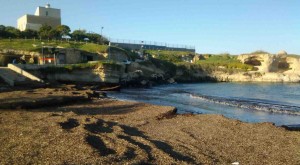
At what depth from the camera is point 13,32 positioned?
73.5 metres

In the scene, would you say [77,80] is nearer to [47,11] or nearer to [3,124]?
[3,124]

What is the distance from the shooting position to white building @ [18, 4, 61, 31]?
85.8m

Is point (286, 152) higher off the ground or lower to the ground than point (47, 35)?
lower

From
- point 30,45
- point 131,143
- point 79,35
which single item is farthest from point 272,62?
point 131,143

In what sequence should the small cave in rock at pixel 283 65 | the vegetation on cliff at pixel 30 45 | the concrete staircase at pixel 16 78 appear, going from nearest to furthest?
the concrete staircase at pixel 16 78 → the vegetation on cliff at pixel 30 45 → the small cave in rock at pixel 283 65

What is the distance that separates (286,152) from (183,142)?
4.91 m

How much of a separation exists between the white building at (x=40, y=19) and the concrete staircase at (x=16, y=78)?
46.2 m

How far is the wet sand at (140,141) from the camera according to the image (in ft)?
37.3

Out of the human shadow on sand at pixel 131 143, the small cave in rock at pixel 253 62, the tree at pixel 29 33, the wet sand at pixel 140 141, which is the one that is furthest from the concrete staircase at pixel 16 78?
the small cave in rock at pixel 253 62

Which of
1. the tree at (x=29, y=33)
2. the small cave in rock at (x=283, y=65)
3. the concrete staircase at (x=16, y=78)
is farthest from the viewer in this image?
the small cave in rock at (x=283, y=65)

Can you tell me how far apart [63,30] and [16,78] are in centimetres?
4545

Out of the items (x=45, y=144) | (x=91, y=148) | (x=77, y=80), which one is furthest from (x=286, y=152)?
(x=77, y=80)

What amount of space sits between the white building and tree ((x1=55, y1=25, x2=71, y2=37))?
621 centimetres

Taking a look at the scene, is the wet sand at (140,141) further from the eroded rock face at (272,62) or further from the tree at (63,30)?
the eroded rock face at (272,62)
